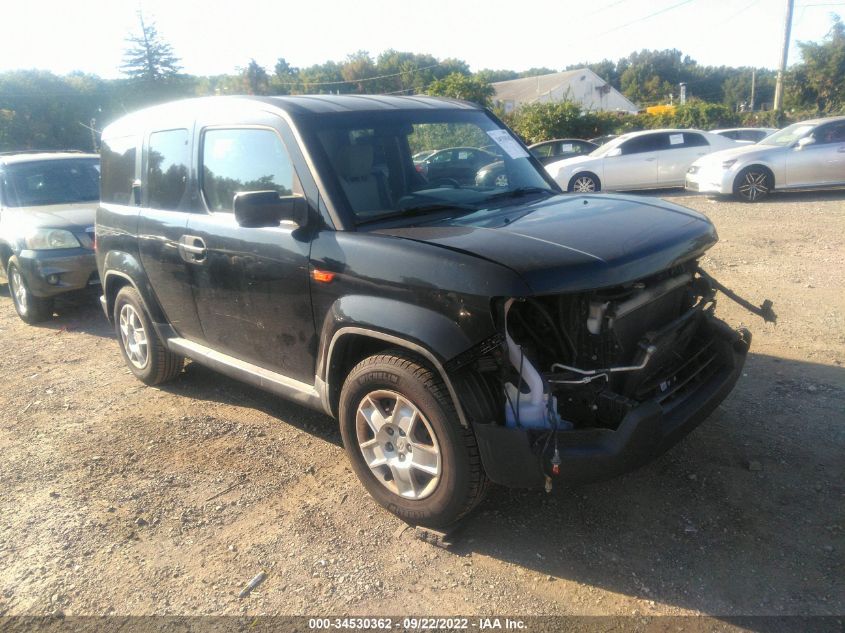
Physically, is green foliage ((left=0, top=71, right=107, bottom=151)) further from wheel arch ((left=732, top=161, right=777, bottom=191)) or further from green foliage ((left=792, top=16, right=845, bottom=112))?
green foliage ((left=792, top=16, right=845, bottom=112))

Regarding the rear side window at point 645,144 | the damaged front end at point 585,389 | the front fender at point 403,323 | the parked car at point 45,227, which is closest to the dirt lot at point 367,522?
the damaged front end at point 585,389

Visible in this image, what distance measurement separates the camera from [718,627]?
8.27 ft

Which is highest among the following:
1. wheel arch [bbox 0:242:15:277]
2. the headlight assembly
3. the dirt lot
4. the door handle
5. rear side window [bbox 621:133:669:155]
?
the door handle

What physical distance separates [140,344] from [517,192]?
3.24 metres

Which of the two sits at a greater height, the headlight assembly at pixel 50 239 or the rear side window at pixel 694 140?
the rear side window at pixel 694 140

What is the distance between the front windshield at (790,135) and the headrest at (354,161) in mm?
11281

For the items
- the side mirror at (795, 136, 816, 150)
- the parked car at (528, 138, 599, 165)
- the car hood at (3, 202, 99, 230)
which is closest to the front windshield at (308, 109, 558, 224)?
the car hood at (3, 202, 99, 230)

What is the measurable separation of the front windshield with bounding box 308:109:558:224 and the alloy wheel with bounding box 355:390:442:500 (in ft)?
3.15

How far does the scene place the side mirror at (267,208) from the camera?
3156 mm

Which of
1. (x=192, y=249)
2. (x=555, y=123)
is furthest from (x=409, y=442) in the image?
(x=555, y=123)

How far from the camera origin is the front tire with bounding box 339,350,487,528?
2879 millimetres

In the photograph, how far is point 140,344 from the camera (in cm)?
521

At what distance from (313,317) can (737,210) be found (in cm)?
1024

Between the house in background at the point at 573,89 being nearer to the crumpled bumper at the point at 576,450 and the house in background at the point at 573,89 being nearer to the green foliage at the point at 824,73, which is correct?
the green foliage at the point at 824,73
